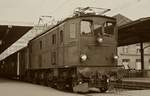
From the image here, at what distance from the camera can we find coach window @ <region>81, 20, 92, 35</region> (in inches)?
584

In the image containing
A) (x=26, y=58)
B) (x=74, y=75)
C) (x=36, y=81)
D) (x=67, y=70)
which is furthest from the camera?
(x=26, y=58)

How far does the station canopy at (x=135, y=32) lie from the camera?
21889 millimetres

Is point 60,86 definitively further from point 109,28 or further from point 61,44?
point 109,28

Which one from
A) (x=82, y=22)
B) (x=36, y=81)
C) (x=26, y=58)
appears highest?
(x=82, y=22)

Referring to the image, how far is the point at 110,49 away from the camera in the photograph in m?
15.2

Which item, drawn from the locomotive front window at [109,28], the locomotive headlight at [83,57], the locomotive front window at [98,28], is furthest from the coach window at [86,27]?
the locomotive headlight at [83,57]

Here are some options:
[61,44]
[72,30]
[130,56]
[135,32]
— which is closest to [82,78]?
[72,30]

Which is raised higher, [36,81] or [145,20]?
[145,20]

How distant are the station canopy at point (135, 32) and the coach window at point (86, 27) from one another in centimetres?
660

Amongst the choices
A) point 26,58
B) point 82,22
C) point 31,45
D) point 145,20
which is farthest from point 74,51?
point 26,58

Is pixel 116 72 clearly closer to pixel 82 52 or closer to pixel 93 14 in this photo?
pixel 82 52

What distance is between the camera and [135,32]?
84.7 ft

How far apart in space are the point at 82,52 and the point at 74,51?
1.33ft

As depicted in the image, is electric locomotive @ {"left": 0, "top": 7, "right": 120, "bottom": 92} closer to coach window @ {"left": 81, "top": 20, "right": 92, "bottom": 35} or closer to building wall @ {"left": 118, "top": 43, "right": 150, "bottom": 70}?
coach window @ {"left": 81, "top": 20, "right": 92, "bottom": 35}
